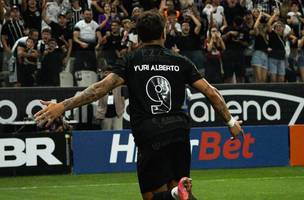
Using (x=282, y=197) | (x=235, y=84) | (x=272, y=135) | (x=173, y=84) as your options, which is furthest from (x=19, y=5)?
(x=173, y=84)

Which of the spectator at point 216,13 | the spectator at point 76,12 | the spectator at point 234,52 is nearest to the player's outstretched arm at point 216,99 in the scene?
the spectator at point 234,52

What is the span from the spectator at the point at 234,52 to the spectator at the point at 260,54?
0.99 feet

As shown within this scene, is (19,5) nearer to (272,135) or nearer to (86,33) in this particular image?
(86,33)

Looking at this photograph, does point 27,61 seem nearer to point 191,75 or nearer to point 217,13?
point 217,13

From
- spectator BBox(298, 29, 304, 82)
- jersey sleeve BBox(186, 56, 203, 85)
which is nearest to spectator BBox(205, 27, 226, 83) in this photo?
spectator BBox(298, 29, 304, 82)

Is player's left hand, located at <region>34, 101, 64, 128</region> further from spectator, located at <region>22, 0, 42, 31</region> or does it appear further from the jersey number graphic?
spectator, located at <region>22, 0, 42, 31</region>

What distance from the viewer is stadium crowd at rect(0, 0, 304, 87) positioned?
20.0m

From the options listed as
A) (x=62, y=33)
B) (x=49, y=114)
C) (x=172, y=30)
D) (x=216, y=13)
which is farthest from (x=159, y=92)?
(x=216, y=13)

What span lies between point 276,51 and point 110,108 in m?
4.76

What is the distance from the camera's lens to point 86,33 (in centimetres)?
2114

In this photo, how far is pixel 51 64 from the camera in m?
19.8

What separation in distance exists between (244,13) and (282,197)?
10.8 m

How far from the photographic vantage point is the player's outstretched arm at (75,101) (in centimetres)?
749

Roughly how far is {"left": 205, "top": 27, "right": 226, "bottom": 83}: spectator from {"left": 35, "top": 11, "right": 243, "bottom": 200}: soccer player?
13506 mm
